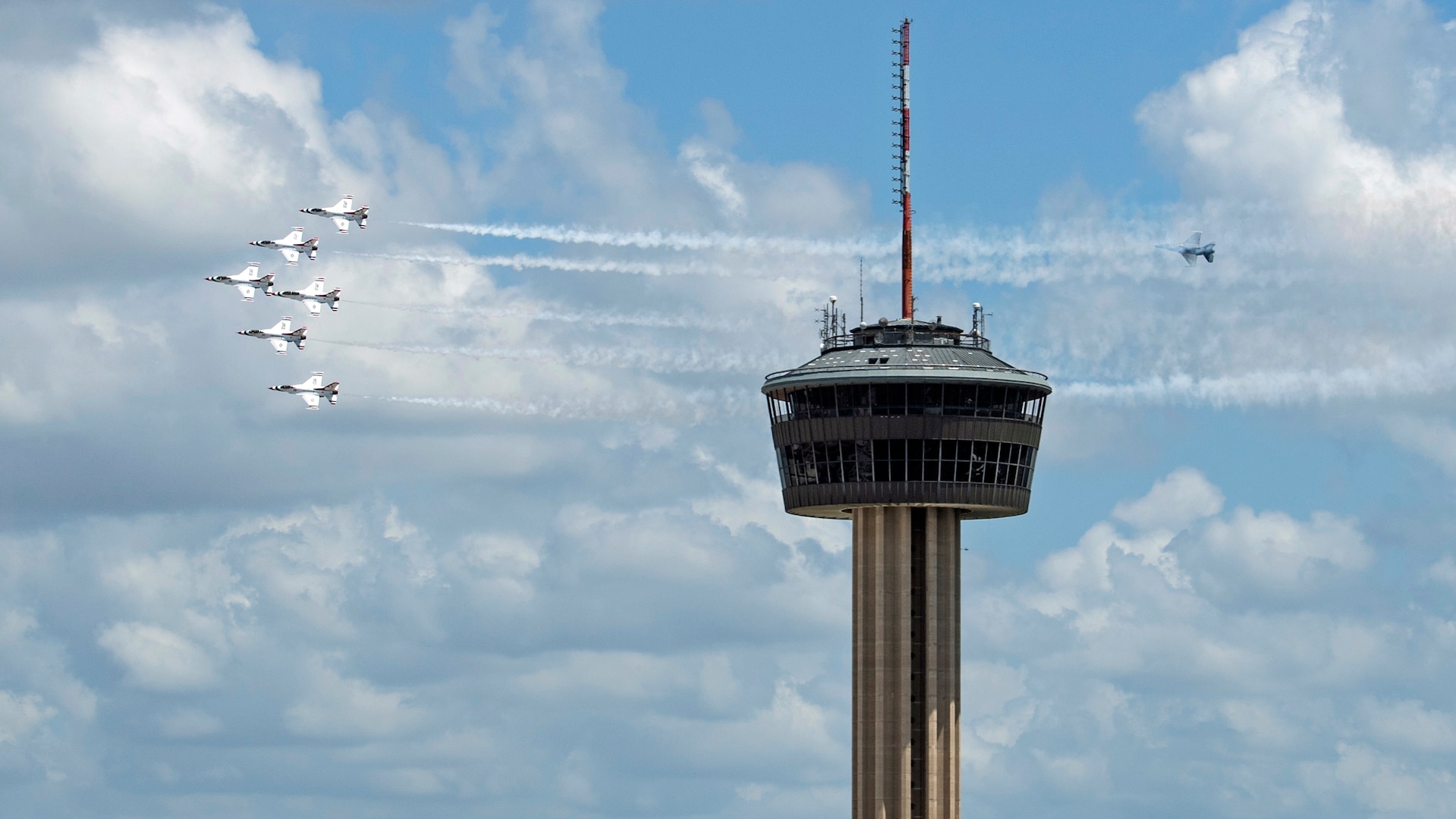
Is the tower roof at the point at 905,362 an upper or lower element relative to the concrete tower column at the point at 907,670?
upper

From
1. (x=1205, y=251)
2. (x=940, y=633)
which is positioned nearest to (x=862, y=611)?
(x=940, y=633)

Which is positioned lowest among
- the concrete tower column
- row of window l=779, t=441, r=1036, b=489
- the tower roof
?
the concrete tower column

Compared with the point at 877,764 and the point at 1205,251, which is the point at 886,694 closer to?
the point at 877,764

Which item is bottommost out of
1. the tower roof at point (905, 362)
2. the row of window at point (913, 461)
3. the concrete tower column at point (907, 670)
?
the concrete tower column at point (907, 670)

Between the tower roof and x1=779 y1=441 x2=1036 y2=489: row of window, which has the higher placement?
the tower roof
